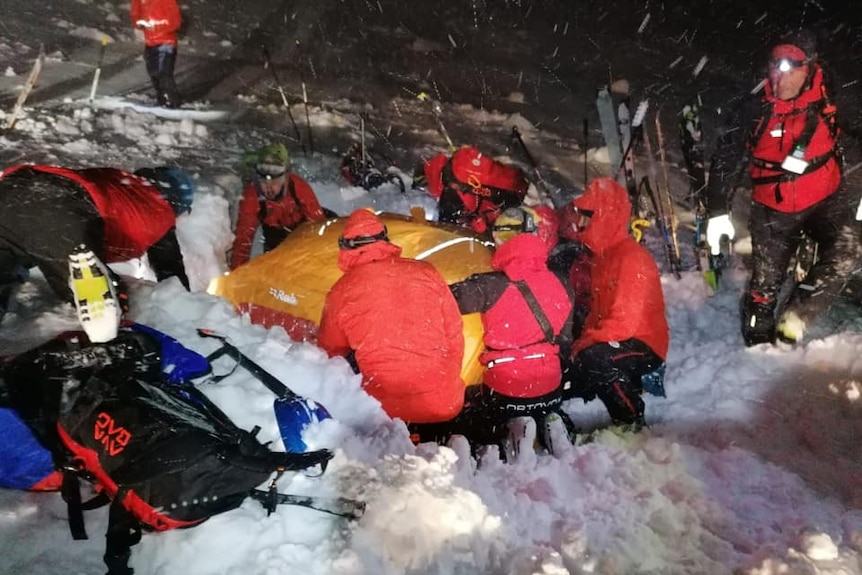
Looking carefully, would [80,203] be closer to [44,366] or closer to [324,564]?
[44,366]

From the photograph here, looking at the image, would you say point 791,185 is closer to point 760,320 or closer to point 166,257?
point 760,320

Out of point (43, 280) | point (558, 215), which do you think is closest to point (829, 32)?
point (558, 215)

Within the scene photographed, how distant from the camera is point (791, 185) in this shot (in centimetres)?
482

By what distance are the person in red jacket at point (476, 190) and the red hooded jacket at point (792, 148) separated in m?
1.96

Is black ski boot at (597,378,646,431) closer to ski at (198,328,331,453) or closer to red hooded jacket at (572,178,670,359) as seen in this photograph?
red hooded jacket at (572,178,670,359)

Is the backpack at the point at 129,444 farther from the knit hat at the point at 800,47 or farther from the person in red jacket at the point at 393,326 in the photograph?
the knit hat at the point at 800,47

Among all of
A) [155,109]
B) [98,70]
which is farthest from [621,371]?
[98,70]

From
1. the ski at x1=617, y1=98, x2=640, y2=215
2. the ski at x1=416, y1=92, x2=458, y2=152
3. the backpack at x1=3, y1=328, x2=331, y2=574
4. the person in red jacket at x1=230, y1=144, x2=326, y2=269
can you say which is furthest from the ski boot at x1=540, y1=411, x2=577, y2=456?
the ski at x1=416, y1=92, x2=458, y2=152

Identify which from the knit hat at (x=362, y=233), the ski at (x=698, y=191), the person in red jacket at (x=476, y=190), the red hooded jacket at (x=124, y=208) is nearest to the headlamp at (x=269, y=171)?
the red hooded jacket at (x=124, y=208)

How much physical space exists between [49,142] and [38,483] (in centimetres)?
517

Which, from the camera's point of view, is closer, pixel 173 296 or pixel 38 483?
pixel 38 483

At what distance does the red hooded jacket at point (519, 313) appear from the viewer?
3805mm

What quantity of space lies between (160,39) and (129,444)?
6826mm

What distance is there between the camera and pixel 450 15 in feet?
55.5
